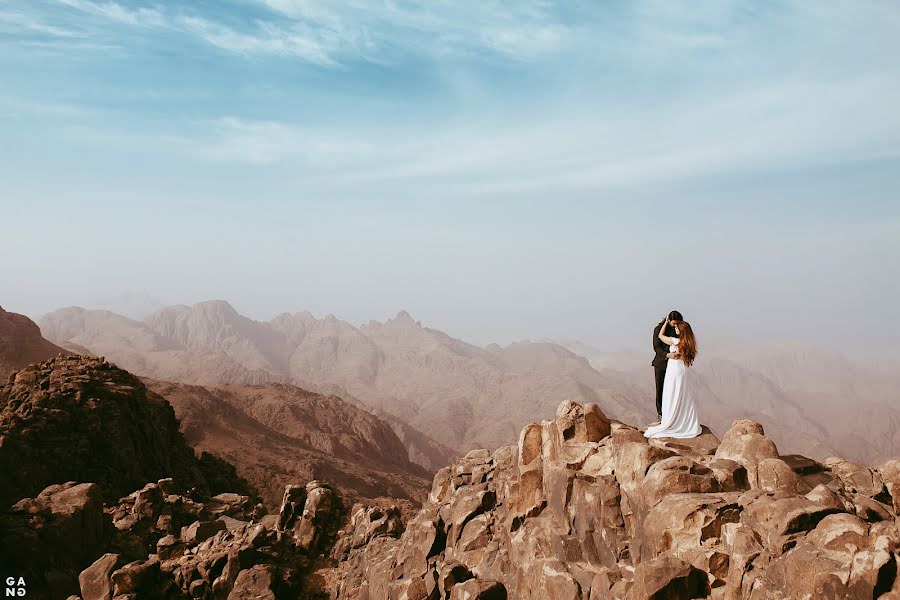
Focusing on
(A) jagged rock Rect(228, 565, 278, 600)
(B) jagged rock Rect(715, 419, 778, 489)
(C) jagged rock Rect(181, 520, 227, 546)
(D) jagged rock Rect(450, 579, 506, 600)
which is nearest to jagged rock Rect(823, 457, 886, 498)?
(B) jagged rock Rect(715, 419, 778, 489)

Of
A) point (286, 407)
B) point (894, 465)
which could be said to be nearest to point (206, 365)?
point (286, 407)

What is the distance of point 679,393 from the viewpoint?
Answer: 14.8 meters

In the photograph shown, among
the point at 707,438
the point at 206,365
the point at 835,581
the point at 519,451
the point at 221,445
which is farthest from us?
the point at 206,365

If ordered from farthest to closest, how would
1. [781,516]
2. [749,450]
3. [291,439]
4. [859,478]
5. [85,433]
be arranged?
[291,439] → [85,433] → [859,478] → [749,450] → [781,516]

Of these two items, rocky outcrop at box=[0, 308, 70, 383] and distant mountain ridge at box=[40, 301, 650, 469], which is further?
distant mountain ridge at box=[40, 301, 650, 469]

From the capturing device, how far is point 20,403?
1496 inches

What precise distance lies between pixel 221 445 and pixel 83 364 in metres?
20.4

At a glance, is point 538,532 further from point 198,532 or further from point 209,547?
point 198,532

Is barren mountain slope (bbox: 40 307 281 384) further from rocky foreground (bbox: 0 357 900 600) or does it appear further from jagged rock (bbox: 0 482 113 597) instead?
rocky foreground (bbox: 0 357 900 600)

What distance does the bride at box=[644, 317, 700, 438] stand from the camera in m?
14.8

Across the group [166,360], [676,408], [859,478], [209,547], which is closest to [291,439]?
[209,547]

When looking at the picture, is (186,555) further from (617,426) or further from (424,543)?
(617,426)

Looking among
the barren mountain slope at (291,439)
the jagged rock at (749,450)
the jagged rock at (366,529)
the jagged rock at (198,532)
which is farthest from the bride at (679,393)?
the barren mountain slope at (291,439)

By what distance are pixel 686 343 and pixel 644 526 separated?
16.9ft
